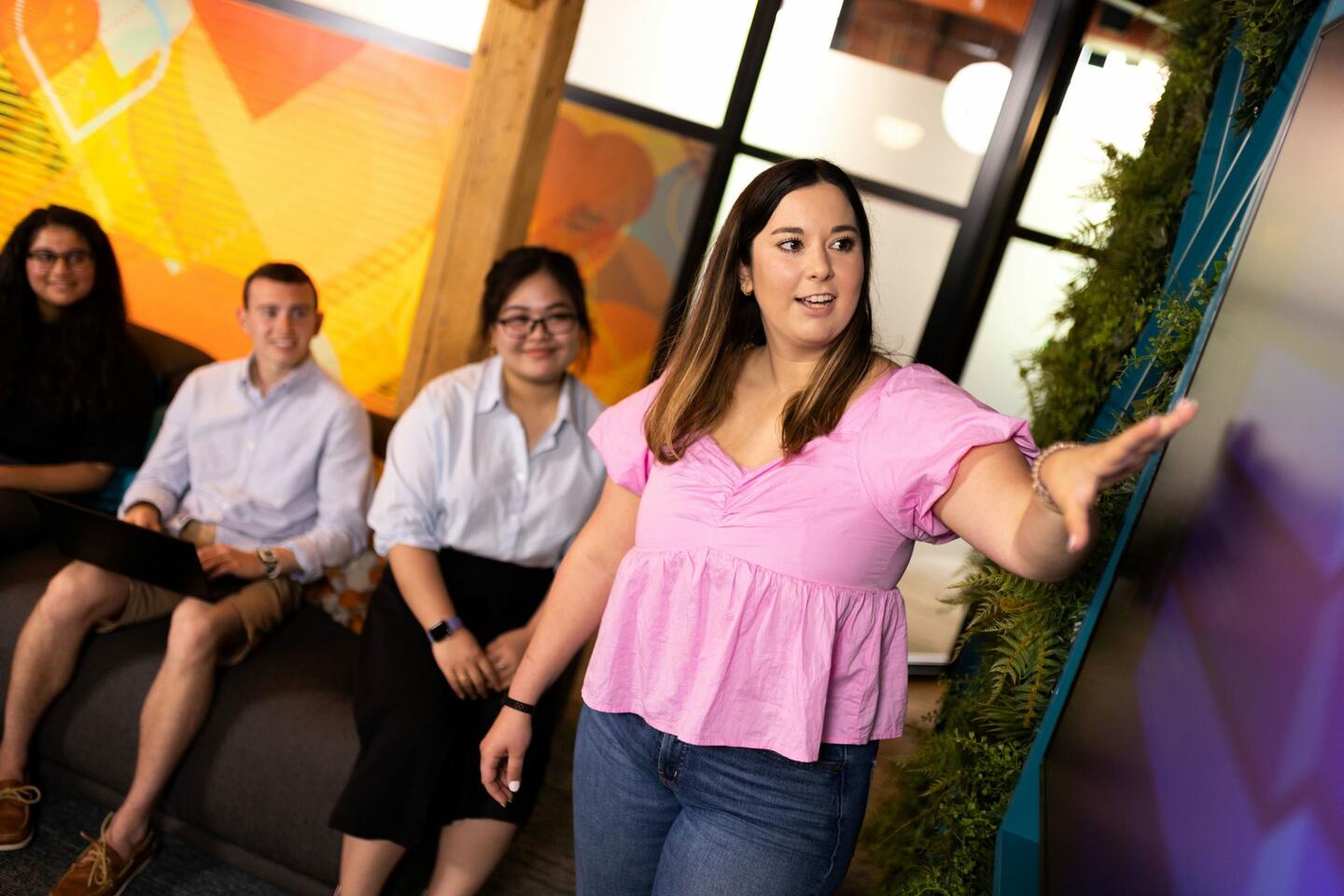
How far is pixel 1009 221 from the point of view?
4223 millimetres

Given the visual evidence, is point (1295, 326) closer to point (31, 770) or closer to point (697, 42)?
point (31, 770)

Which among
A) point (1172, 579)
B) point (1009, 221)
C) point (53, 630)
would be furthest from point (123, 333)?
point (1009, 221)

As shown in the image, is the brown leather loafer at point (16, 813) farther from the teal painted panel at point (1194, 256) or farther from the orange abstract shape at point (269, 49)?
the orange abstract shape at point (269, 49)

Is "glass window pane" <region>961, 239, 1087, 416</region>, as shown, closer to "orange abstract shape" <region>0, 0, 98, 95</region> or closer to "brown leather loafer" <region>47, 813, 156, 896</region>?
"brown leather loafer" <region>47, 813, 156, 896</region>

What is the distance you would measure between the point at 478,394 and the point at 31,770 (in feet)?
4.69

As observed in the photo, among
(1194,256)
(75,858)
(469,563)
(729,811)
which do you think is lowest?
(75,858)

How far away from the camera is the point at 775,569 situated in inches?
53.1

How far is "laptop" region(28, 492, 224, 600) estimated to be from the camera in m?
2.23

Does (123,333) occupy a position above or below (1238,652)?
below

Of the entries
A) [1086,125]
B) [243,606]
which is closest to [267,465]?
[243,606]

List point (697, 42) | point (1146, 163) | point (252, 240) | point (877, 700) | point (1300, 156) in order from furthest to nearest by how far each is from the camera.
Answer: point (252, 240) → point (697, 42) → point (1146, 163) → point (877, 700) → point (1300, 156)

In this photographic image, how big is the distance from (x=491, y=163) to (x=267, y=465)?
3.52ft

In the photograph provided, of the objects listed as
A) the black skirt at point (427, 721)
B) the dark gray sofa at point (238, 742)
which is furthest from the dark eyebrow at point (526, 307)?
the dark gray sofa at point (238, 742)

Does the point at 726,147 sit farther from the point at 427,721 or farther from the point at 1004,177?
the point at 427,721
